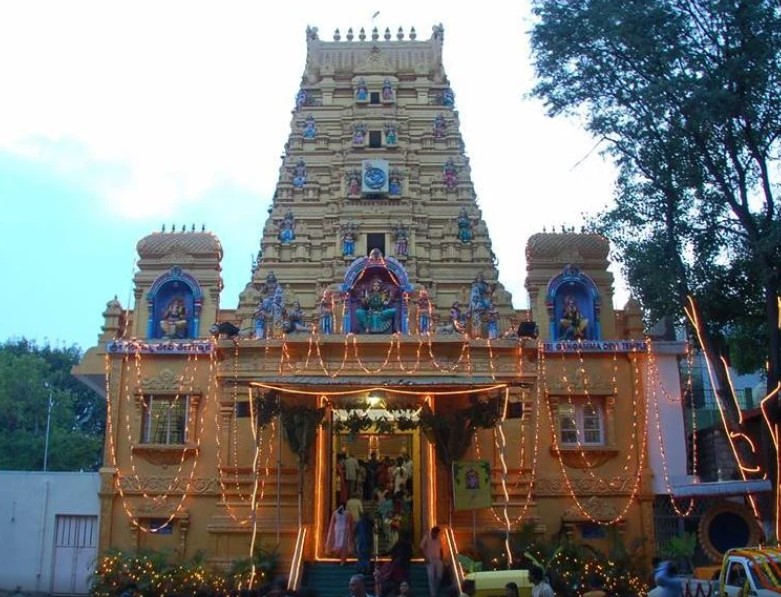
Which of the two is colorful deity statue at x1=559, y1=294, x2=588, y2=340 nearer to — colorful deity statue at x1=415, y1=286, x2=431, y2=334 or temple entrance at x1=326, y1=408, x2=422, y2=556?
colorful deity statue at x1=415, y1=286, x2=431, y2=334

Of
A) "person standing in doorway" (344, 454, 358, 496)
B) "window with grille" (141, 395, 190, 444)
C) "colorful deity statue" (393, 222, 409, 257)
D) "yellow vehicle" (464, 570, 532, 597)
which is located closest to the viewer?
"yellow vehicle" (464, 570, 532, 597)

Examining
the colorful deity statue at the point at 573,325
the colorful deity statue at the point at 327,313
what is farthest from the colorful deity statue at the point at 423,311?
the colorful deity statue at the point at 573,325

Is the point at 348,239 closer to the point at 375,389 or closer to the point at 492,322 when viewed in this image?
the point at 492,322

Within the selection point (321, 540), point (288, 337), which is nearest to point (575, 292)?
point (288, 337)

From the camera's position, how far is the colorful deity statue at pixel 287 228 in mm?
23125

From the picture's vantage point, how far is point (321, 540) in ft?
64.0

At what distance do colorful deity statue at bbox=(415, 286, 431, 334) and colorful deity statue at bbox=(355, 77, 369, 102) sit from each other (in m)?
7.10

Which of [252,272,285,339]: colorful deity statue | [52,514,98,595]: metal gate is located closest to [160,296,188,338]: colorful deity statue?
[252,272,285,339]: colorful deity statue

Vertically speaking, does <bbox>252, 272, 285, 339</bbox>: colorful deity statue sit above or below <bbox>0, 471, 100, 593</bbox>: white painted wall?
above

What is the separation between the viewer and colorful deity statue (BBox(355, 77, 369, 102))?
25375 millimetres

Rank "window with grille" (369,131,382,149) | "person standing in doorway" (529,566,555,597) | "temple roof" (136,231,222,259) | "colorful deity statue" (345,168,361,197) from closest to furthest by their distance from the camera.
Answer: "person standing in doorway" (529,566,555,597) → "temple roof" (136,231,222,259) → "colorful deity statue" (345,168,361,197) → "window with grille" (369,131,382,149)

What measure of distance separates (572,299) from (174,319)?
10.5 metres

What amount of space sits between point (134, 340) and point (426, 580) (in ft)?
31.0

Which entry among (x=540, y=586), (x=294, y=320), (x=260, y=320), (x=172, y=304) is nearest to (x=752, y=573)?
(x=540, y=586)
